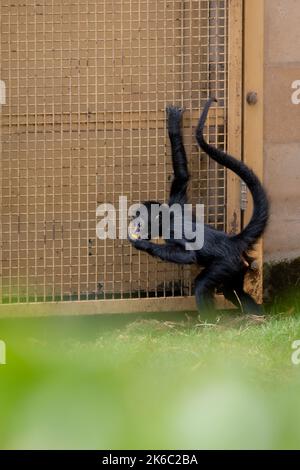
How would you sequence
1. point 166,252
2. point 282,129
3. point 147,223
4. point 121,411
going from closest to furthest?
point 121,411
point 166,252
point 147,223
point 282,129

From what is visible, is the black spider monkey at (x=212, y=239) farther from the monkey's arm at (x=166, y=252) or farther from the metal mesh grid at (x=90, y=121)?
the metal mesh grid at (x=90, y=121)

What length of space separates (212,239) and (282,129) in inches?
41.4

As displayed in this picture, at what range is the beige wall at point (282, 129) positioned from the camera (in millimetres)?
4547

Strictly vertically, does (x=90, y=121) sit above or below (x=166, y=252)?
above

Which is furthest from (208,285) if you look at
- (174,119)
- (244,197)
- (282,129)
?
(282,129)

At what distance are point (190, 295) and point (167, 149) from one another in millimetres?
833

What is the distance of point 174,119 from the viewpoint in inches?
160

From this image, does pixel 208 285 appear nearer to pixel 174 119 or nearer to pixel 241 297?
pixel 241 297

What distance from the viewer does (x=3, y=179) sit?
164 inches

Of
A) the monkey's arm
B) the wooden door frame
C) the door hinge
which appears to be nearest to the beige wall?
the wooden door frame

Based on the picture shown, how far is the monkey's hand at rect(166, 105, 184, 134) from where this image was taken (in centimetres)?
404

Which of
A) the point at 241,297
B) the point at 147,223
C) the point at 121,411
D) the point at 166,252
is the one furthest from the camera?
the point at 241,297

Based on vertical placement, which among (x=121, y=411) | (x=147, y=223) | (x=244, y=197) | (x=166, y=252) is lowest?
(x=166, y=252)

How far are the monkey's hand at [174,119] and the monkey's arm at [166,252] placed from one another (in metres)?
0.62
